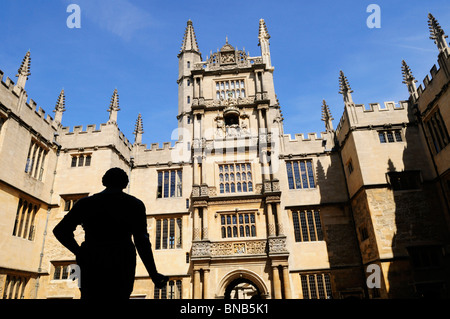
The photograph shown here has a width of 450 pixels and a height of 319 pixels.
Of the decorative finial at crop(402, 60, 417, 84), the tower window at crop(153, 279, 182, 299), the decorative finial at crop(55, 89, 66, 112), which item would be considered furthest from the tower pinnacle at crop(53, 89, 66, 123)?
the decorative finial at crop(402, 60, 417, 84)

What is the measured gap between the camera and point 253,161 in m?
21.5

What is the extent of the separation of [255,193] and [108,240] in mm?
18248

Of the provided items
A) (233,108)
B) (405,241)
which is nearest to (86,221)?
(405,241)

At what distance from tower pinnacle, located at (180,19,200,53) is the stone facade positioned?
6451 mm

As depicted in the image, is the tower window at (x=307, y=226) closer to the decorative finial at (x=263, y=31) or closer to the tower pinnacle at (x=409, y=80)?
the tower pinnacle at (x=409, y=80)

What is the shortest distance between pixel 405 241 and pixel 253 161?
1042cm

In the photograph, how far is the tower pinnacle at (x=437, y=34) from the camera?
52.3 feet

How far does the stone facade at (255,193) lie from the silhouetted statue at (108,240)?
52.4 ft

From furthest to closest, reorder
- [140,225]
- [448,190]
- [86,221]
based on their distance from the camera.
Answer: [448,190] < [140,225] < [86,221]

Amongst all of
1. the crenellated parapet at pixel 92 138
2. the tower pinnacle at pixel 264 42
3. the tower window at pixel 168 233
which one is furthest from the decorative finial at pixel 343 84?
the crenellated parapet at pixel 92 138

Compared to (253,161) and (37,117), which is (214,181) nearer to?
(253,161)

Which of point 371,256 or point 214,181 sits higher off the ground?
point 214,181

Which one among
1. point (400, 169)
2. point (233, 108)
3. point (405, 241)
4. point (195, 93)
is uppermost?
point (195, 93)

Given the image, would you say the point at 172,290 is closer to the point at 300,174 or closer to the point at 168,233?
the point at 168,233
